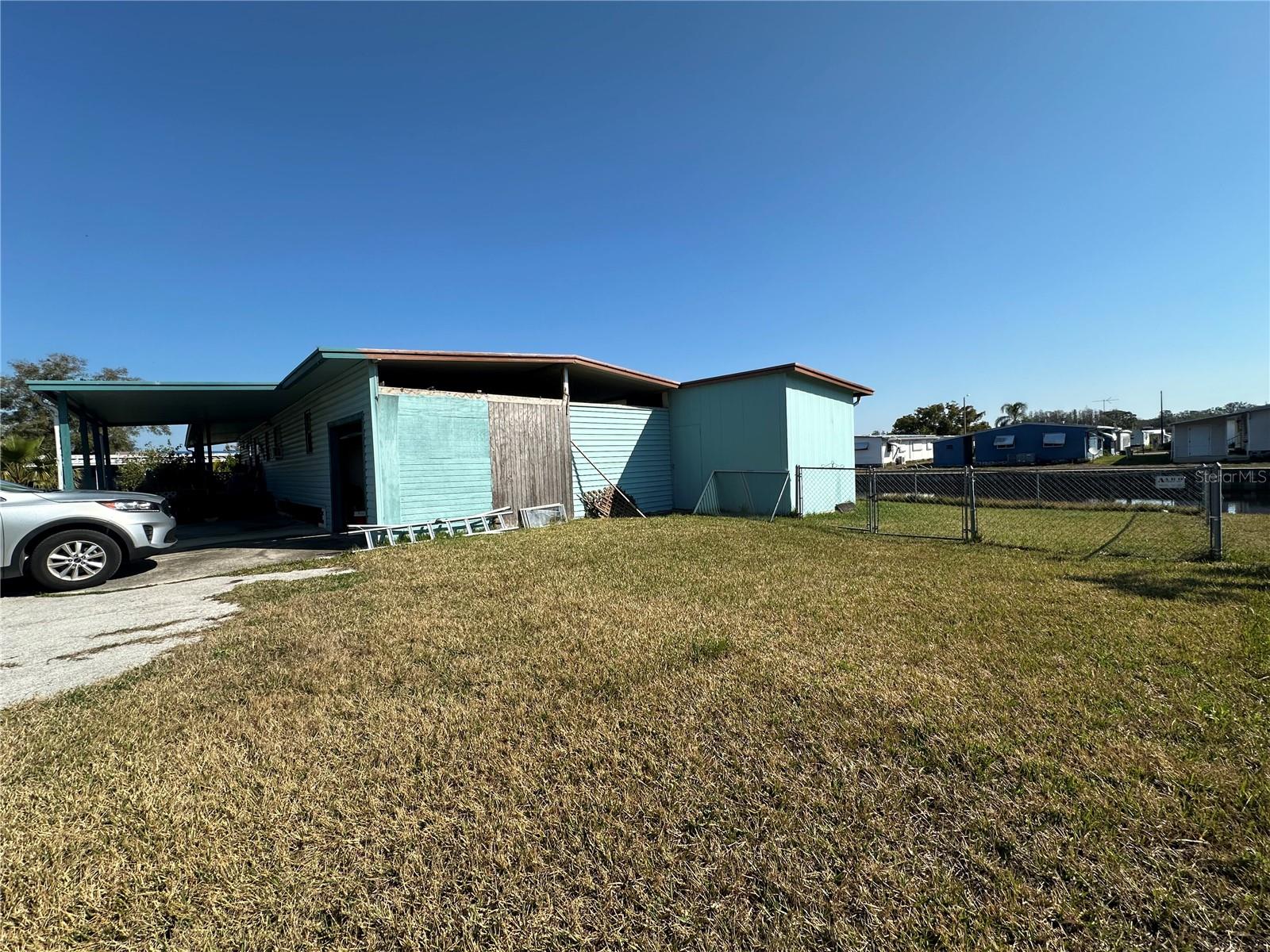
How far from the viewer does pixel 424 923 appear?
1.53 m

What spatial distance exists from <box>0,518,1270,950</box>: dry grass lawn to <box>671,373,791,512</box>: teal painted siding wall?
312 inches

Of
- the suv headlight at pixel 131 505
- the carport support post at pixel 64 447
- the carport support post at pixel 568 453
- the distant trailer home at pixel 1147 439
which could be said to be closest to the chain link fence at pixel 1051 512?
the carport support post at pixel 568 453

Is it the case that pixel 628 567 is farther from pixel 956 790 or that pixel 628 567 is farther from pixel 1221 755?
pixel 1221 755

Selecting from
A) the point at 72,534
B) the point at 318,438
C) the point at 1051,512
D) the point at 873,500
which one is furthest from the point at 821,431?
the point at 72,534

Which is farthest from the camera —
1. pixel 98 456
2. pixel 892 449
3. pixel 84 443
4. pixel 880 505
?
pixel 892 449

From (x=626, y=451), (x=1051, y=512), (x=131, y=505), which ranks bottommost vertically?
(x=1051, y=512)

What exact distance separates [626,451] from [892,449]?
35627mm

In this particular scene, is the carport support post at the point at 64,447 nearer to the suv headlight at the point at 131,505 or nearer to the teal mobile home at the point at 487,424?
the teal mobile home at the point at 487,424

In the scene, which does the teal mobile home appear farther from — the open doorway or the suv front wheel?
the suv front wheel

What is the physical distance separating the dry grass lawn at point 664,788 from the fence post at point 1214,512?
2504 millimetres

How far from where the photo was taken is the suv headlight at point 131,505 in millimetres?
6324

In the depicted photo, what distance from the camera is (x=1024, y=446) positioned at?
1476 inches

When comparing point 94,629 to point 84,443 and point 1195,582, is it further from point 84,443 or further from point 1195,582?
point 84,443

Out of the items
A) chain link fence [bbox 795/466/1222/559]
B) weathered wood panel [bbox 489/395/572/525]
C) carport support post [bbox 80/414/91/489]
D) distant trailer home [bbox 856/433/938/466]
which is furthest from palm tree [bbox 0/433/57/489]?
distant trailer home [bbox 856/433/938/466]
